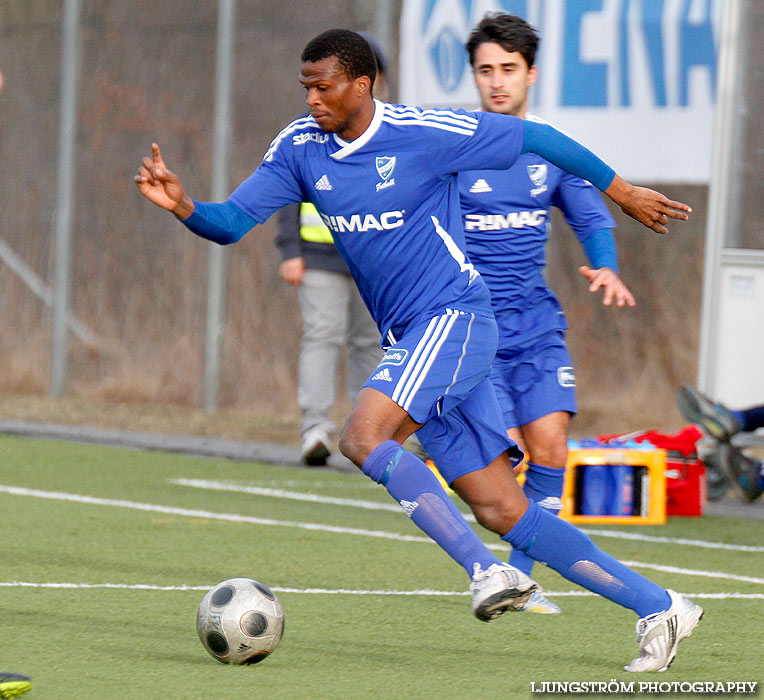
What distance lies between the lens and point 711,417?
8.60m

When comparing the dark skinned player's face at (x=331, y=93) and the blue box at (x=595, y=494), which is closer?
the dark skinned player's face at (x=331, y=93)

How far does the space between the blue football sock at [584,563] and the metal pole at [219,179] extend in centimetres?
779

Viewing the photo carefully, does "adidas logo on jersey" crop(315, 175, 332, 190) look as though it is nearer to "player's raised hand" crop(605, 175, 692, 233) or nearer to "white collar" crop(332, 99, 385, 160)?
"white collar" crop(332, 99, 385, 160)

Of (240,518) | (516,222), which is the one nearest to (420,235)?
(516,222)

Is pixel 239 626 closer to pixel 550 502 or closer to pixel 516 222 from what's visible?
pixel 550 502

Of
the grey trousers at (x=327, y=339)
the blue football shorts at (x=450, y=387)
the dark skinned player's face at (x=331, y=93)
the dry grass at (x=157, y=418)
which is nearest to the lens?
the blue football shorts at (x=450, y=387)

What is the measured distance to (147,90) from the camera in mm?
14281

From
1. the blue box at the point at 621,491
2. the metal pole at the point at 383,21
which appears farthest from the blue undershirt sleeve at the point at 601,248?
the metal pole at the point at 383,21

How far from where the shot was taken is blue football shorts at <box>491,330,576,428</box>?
20.0 ft

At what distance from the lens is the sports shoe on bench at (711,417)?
855 cm

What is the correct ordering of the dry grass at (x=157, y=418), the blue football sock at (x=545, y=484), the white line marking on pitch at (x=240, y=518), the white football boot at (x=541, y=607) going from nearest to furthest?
1. the white football boot at (x=541, y=607)
2. the blue football sock at (x=545, y=484)
3. the white line marking on pitch at (x=240, y=518)
4. the dry grass at (x=157, y=418)

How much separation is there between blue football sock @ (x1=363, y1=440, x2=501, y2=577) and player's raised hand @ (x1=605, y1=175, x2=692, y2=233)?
1053mm

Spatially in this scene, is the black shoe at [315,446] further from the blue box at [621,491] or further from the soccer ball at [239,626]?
the soccer ball at [239,626]

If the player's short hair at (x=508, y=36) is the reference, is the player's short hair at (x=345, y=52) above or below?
below
